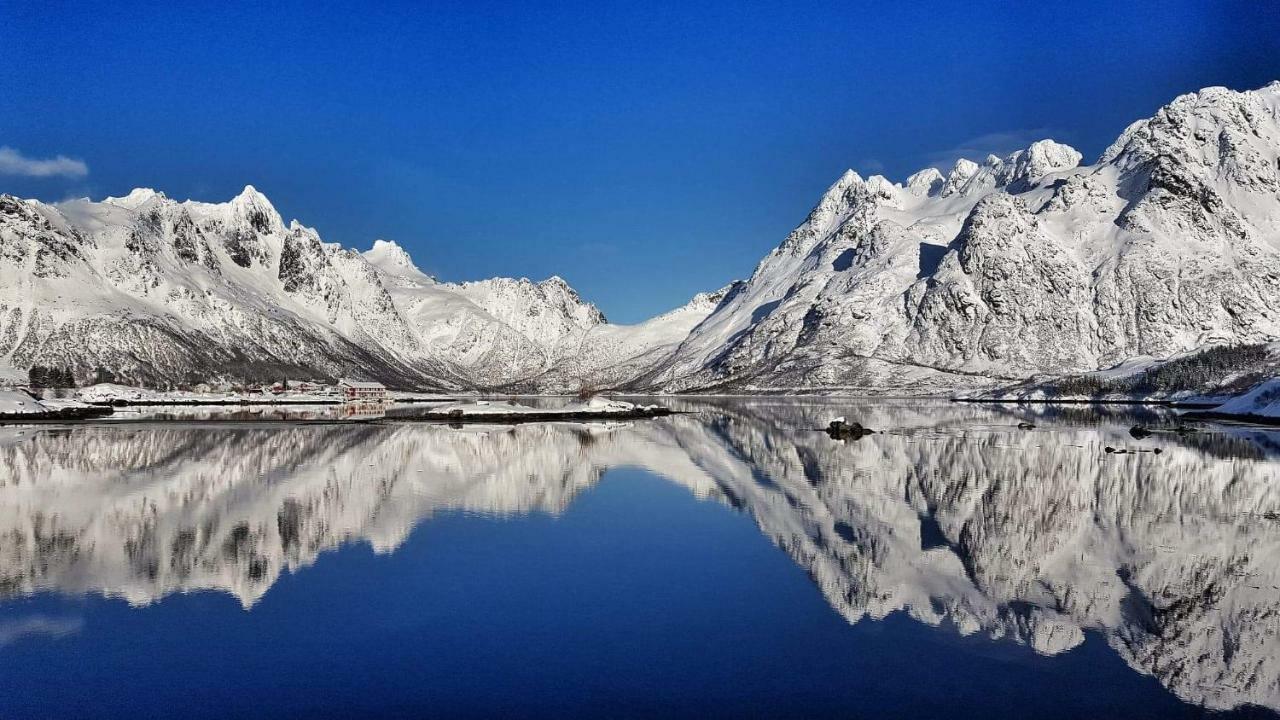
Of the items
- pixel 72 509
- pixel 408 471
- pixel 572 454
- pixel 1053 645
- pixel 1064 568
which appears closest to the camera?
pixel 1053 645

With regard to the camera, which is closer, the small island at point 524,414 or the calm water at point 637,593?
the calm water at point 637,593

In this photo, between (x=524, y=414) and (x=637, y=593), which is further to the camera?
(x=524, y=414)

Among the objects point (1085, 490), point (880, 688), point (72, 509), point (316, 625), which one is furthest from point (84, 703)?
point (1085, 490)

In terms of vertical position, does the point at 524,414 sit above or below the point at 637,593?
above

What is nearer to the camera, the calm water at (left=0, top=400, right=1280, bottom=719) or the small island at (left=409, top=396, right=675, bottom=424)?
the calm water at (left=0, top=400, right=1280, bottom=719)

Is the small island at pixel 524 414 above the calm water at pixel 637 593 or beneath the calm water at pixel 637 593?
above

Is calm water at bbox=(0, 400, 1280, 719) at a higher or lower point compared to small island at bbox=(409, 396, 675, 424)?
lower

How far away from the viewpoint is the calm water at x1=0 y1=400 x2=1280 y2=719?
65.6 ft

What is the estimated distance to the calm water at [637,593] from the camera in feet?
65.6

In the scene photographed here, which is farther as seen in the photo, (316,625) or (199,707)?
(316,625)

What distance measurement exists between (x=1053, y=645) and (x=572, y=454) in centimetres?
5705

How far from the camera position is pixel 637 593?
2908 centimetres

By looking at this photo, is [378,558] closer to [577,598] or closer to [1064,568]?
[577,598]

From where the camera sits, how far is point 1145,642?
2353cm
